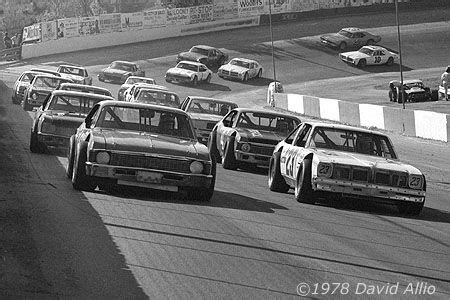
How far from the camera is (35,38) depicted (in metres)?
79.7

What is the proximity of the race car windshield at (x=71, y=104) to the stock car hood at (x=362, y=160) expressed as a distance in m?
7.32

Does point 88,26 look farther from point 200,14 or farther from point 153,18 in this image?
point 200,14

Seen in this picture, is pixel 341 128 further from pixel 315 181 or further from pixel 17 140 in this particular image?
pixel 17 140

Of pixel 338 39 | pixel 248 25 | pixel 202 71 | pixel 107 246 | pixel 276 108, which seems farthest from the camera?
pixel 248 25

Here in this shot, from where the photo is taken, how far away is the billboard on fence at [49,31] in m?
78.6

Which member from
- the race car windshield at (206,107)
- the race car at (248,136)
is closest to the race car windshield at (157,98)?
the race car windshield at (206,107)

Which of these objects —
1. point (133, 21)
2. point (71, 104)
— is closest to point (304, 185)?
point (71, 104)

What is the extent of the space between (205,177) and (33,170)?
3.93 m

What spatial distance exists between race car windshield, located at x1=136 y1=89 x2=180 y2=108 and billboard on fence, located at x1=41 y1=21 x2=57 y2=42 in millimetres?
47015

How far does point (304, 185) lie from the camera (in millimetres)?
15656

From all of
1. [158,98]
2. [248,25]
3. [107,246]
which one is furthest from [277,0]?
[107,246]

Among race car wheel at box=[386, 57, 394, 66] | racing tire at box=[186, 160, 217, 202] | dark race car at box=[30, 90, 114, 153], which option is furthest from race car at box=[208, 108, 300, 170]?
race car wheel at box=[386, 57, 394, 66]

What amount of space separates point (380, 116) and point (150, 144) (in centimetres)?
2412

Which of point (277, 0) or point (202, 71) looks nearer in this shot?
point (202, 71)
